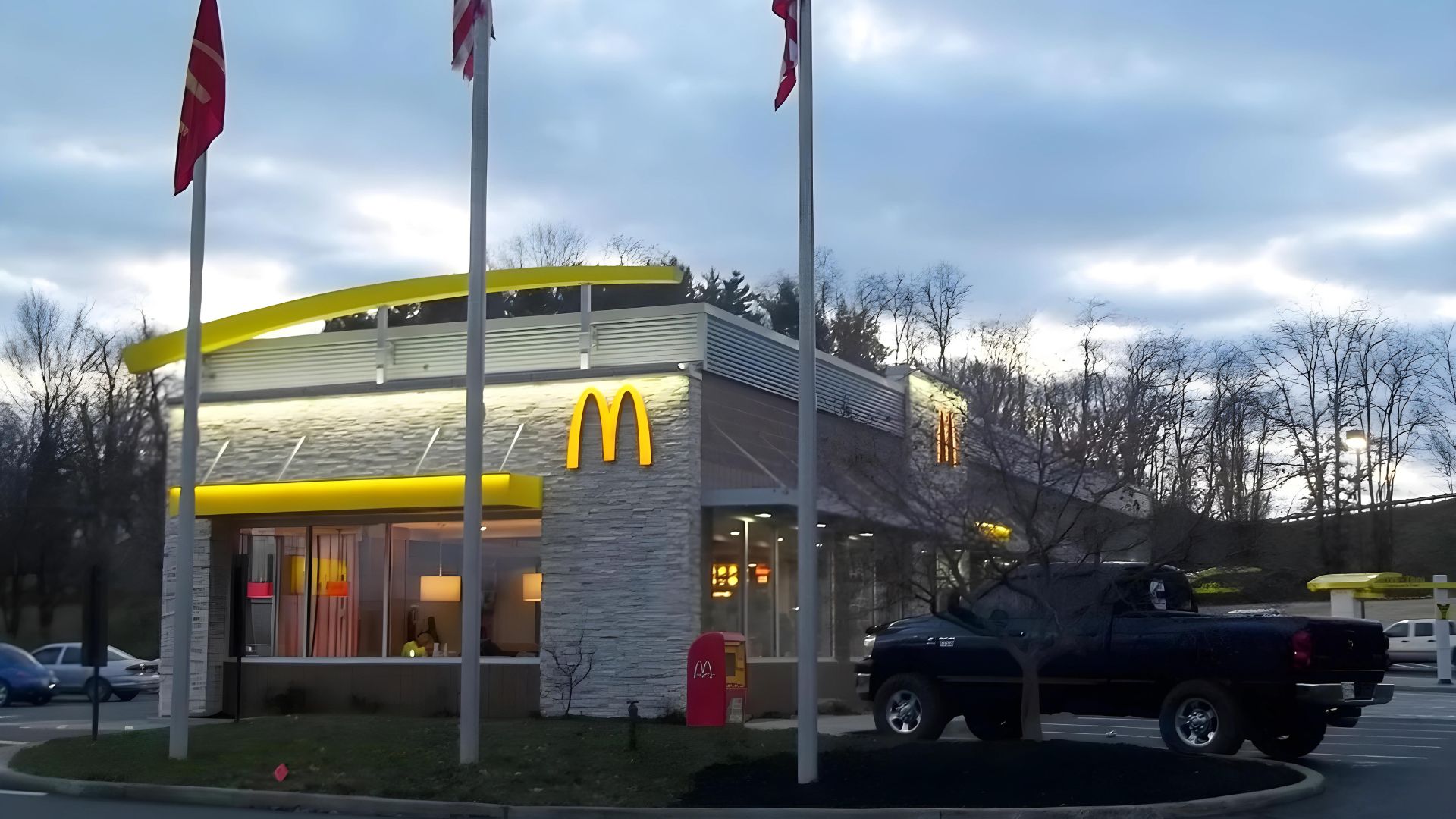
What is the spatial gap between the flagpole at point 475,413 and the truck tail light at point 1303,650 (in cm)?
839

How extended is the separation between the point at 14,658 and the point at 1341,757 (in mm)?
30142

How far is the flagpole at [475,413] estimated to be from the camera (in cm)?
1454

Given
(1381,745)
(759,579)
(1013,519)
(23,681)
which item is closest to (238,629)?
(759,579)

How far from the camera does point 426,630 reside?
22781 mm

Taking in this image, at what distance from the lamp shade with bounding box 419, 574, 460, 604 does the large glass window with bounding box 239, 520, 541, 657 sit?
0.04ft

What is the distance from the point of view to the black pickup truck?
15.5 meters

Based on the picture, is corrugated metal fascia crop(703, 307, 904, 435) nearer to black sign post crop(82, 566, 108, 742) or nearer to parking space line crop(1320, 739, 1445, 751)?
parking space line crop(1320, 739, 1445, 751)

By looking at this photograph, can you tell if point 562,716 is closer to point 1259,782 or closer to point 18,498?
point 1259,782

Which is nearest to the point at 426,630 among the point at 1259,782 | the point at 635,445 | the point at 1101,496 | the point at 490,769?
the point at 635,445

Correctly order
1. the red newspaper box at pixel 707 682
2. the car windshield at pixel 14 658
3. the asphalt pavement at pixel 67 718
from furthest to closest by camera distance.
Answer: the car windshield at pixel 14 658
the asphalt pavement at pixel 67 718
the red newspaper box at pixel 707 682

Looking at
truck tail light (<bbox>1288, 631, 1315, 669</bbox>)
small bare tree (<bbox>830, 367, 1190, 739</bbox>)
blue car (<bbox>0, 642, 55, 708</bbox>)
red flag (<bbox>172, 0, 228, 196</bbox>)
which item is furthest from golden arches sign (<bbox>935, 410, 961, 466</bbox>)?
blue car (<bbox>0, 642, 55, 708</bbox>)

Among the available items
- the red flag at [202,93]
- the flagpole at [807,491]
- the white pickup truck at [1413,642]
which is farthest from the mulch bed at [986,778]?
the white pickup truck at [1413,642]

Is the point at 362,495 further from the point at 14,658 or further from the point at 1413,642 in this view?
the point at 1413,642

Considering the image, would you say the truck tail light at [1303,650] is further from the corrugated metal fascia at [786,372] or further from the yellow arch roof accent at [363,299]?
the yellow arch roof accent at [363,299]
